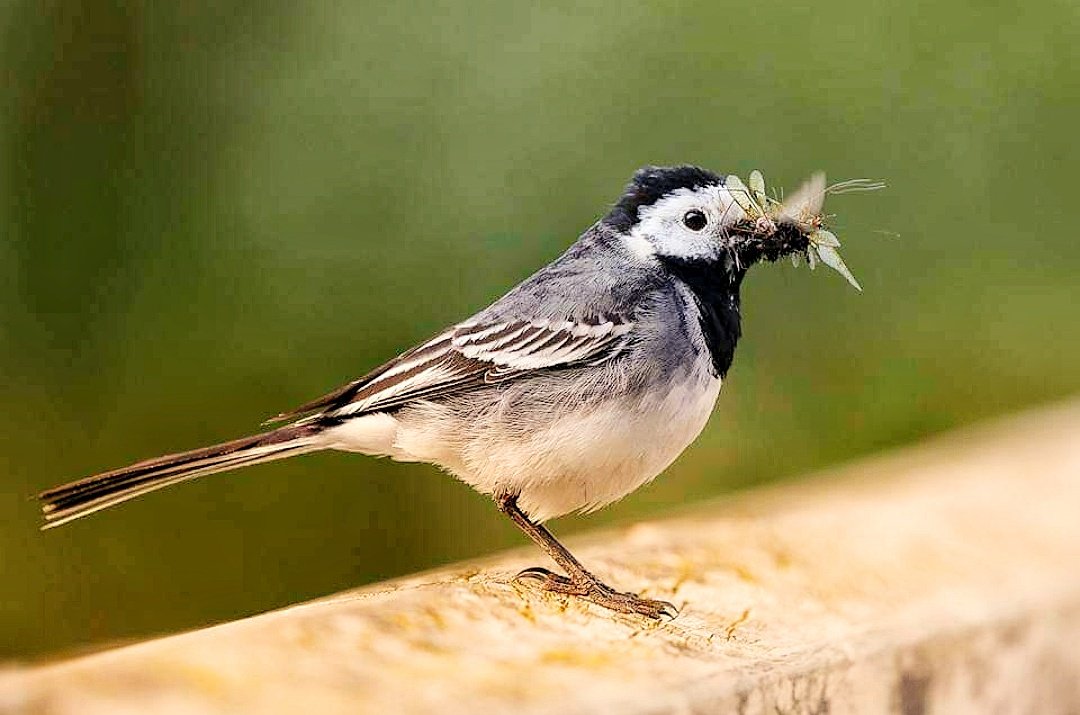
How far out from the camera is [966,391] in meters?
4.61

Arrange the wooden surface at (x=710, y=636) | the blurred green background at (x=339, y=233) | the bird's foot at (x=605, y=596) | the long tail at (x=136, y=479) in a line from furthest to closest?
the blurred green background at (x=339, y=233) → the bird's foot at (x=605, y=596) → the long tail at (x=136, y=479) → the wooden surface at (x=710, y=636)


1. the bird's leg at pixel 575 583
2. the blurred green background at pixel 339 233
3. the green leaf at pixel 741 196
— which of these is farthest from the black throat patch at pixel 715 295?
the blurred green background at pixel 339 233

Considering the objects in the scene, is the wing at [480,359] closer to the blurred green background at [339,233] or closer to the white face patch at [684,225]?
the white face patch at [684,225]

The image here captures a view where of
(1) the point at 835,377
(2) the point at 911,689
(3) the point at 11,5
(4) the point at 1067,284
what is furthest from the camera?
(4) the point at 1067,284

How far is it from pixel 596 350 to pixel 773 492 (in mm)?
1563

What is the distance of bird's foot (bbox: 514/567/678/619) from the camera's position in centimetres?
221

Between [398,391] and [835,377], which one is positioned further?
[835,377]

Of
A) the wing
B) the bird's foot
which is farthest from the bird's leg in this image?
the wing

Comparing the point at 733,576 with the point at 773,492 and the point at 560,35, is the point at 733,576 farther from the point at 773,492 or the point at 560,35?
the point at 560,35

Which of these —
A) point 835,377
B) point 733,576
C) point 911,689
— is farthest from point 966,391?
point 911,689

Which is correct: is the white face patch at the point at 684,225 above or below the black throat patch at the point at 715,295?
above

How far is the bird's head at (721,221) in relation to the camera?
222 centimetres

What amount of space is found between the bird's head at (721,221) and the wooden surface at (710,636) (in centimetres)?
64

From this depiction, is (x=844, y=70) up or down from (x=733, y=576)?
up
